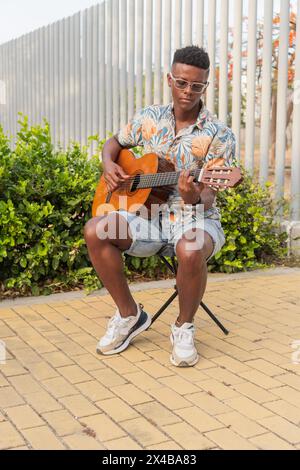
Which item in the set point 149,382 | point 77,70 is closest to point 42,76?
point 77,70

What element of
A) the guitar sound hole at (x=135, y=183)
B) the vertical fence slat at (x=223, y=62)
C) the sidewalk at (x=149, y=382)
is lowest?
the sidewalk at (x=149, y=382)

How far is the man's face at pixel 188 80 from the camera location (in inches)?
135

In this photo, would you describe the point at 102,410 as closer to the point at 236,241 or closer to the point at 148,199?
the point at 148,199

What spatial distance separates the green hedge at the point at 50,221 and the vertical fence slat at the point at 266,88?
2.39 feet

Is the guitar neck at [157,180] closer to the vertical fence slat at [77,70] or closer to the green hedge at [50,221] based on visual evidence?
the green hedge at [50,221]

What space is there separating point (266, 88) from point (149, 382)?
3.58m

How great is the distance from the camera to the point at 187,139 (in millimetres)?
3557

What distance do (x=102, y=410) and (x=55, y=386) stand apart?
370 mm

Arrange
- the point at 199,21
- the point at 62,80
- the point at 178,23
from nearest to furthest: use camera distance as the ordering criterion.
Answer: the point at 199,21
the point at 178,23
the point at 62,80

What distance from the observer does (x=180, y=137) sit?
3592 mm

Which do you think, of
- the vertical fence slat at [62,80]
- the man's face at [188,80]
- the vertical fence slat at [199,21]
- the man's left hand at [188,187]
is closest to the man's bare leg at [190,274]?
the man's left hand at [188,187]

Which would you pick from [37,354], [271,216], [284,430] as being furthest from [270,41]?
[284,430]

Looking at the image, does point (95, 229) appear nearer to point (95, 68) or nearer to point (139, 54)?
point (139, 54)

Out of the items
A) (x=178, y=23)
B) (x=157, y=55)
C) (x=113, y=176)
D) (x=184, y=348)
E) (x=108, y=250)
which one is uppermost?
(x=178, y=23)
